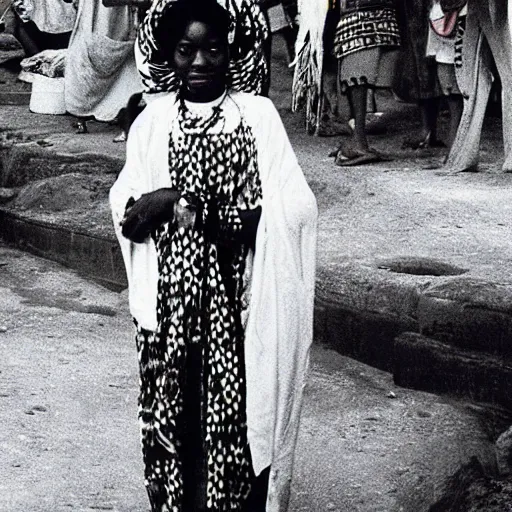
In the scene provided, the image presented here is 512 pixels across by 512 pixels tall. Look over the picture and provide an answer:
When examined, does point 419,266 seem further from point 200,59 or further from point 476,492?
point 200,59

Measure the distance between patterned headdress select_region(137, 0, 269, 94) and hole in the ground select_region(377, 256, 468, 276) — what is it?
2.71 meters

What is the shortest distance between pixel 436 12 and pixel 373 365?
3.53 metres

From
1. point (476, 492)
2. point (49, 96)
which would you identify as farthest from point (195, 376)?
point (49, 96)

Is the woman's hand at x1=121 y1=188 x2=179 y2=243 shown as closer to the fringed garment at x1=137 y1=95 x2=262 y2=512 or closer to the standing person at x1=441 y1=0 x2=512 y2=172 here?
the fringed garment at x1=137 y1=95 x2=262 y2=512

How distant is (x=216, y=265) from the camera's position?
3916 mm

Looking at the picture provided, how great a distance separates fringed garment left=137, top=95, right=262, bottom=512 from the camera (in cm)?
387

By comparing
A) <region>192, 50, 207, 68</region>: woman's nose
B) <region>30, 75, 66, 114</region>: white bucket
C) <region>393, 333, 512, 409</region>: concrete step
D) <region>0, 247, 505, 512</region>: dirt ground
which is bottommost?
<region>0, 247, 505, 512</region>: dirt ground

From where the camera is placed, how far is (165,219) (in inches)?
152

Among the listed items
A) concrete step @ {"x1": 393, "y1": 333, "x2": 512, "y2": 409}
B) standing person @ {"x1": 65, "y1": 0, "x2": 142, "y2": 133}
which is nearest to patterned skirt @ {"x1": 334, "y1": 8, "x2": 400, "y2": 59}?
standing person @ {"x1": 65, "y1": 0, "x2": 142, "y2": 133}

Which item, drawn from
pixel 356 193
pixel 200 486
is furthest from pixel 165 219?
pixel 356 193

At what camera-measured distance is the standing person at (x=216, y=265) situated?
3.81m

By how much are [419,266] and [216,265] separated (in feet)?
9.35

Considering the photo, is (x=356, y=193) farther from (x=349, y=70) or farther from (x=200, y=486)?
(x=200, y=486)

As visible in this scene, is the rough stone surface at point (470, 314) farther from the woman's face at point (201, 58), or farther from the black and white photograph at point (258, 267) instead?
the woman's face at point (201, 58)
